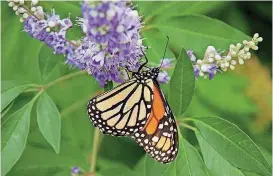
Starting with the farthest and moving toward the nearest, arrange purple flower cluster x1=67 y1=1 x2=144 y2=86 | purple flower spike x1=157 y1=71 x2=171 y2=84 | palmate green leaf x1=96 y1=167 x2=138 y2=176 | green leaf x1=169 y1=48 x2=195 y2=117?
palmate green leaf x1=96 y1=167 x2=138 y2=176, purple flower spike x1=157 y1=71 x2=171 y2=84, green leaf x1=169 y1=48 x2=195 y2=117, purple flower cluster x1=67 y1=1 x2=144 y2=86

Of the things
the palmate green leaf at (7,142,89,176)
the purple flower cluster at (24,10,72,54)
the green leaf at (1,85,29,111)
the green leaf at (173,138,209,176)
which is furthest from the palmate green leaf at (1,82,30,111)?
the green leaf at (173,138,209,176)

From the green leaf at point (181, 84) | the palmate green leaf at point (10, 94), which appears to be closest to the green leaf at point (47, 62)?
the palmate green leaf at point (10, 94)

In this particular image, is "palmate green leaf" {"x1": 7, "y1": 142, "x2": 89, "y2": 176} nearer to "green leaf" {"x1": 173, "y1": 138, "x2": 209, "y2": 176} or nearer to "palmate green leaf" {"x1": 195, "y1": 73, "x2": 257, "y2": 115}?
"green leaf" {"x1": 173, "y1": 138, "x2": 209, "y2": 176}

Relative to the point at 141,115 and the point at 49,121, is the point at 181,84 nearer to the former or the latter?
the point at 141,115

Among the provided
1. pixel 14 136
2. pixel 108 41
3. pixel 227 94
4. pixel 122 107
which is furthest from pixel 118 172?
pixel 227 94

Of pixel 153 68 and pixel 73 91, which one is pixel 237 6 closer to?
pixel 73 91

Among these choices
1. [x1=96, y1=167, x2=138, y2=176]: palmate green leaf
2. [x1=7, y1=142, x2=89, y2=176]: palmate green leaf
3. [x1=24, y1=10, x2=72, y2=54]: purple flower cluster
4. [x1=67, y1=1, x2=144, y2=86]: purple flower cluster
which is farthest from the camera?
Result: [x1=7, y1=142, x2=89, y2=176]: palmate green leaf

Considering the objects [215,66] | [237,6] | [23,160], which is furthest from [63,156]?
[237,6]
